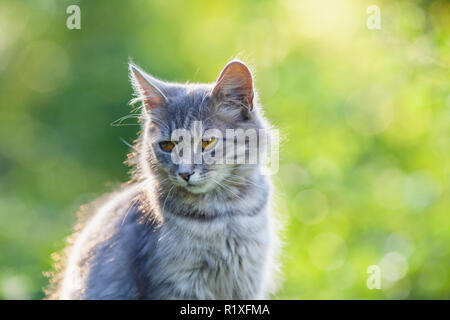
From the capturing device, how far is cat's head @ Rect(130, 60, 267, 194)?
2.23 meters

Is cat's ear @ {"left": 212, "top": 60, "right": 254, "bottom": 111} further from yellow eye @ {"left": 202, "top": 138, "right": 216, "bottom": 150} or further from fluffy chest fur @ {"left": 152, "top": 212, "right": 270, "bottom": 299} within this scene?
fluffy chest fur @ {"left": 152, "top": 212, "right": 270, "bottom": 299}

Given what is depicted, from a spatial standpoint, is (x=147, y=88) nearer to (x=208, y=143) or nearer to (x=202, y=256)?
(x=208, y=143)

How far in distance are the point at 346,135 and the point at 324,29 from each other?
5.24 feet

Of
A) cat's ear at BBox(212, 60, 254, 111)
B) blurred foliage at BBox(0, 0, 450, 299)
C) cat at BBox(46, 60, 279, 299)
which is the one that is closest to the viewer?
cat's ear at BBox(212, 60, 254, 111)

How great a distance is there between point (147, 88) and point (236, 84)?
1.40 feet

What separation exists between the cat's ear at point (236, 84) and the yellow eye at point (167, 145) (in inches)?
11.6

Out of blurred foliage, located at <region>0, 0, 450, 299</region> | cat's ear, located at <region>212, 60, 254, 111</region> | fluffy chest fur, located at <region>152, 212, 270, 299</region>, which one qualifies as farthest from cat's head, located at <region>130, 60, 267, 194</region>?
blurred foliage, located at <region>0, 0, 450, 299</region>

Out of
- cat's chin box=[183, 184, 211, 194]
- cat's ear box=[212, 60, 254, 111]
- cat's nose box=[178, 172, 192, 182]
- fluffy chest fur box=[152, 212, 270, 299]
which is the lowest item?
fluffy chest fur box=[152, 212, 270, 299]

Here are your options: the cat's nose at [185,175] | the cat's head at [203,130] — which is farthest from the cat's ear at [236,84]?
the cat's nose at [185,175]

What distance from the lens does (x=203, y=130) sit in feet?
7.51

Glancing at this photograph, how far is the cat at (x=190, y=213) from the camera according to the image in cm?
Answer: 231

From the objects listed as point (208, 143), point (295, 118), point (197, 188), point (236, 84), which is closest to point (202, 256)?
point (197, 188)

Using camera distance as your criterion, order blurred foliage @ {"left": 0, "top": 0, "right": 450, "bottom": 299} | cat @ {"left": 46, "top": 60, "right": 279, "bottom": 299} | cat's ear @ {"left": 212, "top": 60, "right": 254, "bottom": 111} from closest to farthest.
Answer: cat's ear @ {"left": 212, "top": 60, "right": 254, "bottom": 111}, cat @ {"left": 46, "top": 60, "right": 279, "bottom": 299}, blurred foliage @ {"left": 0, "top": 0, "right": 450, "bottom": 299}

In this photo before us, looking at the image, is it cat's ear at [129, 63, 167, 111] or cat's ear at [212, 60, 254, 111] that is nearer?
cat's ear at [212, 60, 254, 111]
